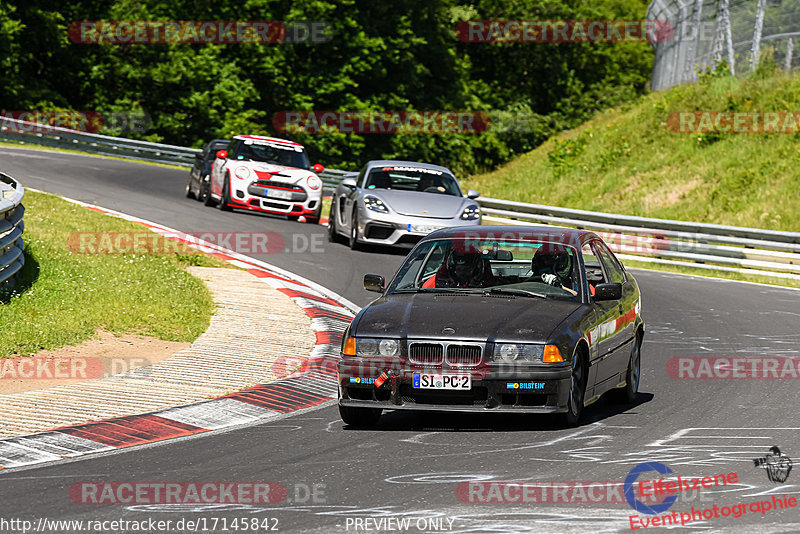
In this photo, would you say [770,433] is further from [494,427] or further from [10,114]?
[10,114]

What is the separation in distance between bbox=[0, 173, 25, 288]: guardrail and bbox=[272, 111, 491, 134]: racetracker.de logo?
3625cm

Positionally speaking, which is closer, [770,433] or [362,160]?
[770,433]

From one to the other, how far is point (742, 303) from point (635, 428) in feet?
31.3

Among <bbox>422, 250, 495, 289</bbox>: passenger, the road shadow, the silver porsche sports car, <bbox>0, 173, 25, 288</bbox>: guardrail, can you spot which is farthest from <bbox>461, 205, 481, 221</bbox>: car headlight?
the road shadow

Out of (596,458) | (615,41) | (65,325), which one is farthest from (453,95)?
(596,458)

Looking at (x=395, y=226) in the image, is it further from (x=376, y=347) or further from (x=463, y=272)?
(x=376, y=347)

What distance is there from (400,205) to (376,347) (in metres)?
11.1

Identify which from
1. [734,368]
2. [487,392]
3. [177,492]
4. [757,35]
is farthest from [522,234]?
[757,35]

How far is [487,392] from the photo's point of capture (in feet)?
25.5

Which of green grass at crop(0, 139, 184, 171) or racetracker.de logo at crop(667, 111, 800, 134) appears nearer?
racetracker.de logo at crop(667, 111, 800, 134)

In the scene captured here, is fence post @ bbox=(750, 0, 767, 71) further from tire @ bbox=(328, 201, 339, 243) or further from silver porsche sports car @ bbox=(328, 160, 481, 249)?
tire @ bbox=(328, 201, 339, 243)

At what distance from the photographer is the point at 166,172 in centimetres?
3278

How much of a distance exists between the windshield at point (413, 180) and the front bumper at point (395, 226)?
34.8 inches

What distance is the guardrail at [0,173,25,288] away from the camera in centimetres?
1210
